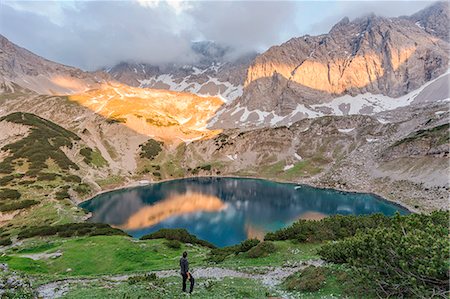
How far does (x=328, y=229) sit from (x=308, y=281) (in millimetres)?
22667

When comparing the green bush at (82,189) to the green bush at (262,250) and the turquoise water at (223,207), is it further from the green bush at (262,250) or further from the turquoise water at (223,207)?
the green bush at (262,250)

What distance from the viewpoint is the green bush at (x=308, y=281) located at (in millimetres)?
20925

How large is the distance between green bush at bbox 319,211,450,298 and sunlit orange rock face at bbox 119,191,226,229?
8718 centimetres

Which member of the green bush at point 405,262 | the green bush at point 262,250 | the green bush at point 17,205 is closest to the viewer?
the green bush at point 405,262

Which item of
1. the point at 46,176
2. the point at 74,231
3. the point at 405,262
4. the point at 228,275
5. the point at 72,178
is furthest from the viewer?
the point at 72,178

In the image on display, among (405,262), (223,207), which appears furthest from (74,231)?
(405,262)

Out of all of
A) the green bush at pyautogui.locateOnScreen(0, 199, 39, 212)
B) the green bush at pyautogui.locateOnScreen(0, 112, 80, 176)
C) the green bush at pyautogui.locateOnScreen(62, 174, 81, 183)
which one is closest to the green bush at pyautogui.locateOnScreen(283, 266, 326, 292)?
the green bush at pyautogui.locateOnScreen(0, 199, 39, 212)

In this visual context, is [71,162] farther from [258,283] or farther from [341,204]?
[258,283]

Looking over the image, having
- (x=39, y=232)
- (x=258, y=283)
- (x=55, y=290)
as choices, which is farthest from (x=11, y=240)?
(x=258, y=283)

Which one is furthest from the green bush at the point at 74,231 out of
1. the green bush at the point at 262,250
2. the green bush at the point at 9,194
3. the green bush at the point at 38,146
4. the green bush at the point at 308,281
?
the green bush at the point at 38,146

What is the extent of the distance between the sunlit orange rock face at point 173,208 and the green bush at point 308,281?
262ft

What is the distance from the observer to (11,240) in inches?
2744

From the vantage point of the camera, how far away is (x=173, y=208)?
387 feet

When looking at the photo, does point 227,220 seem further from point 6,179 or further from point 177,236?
point 6,179
